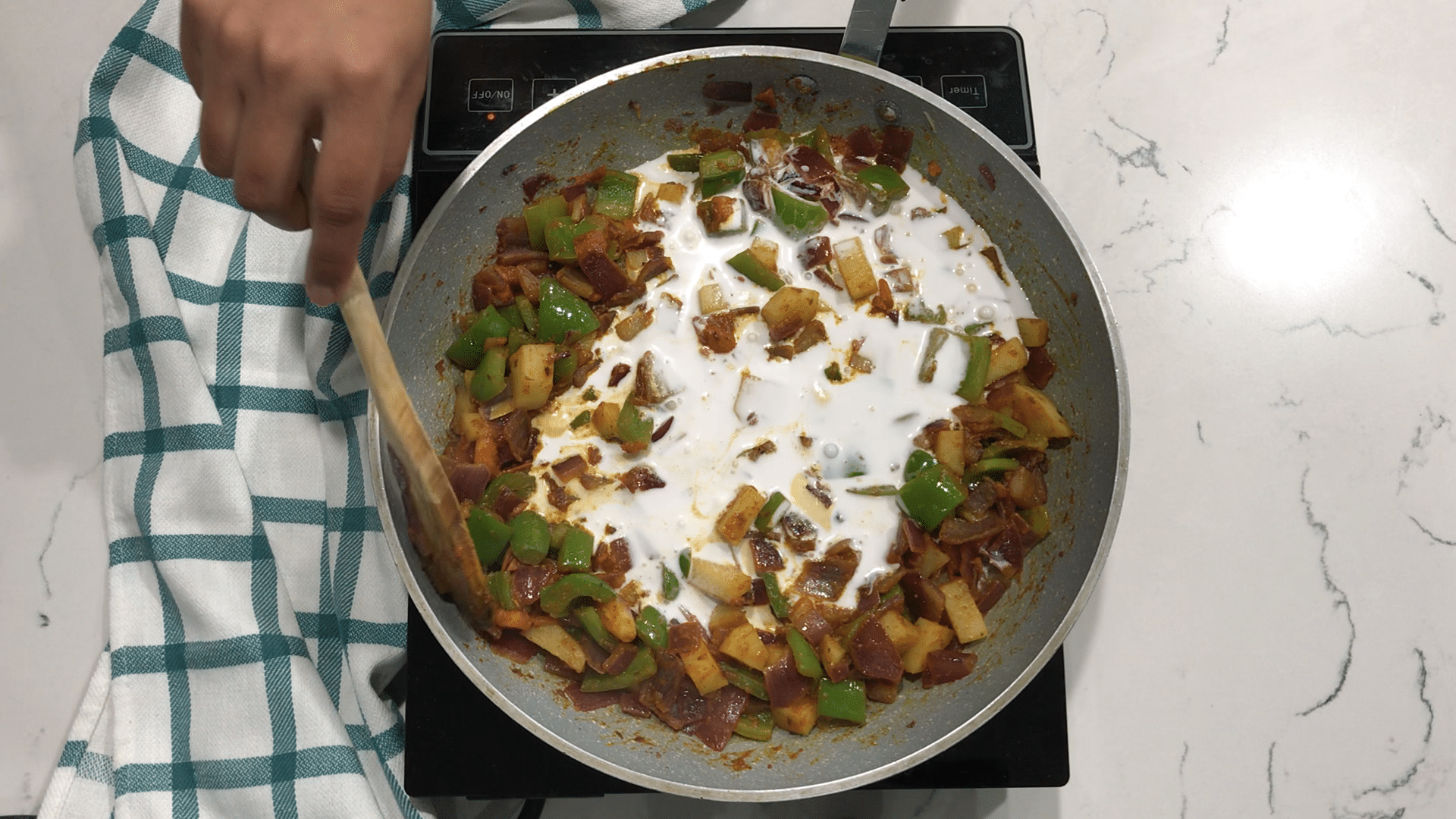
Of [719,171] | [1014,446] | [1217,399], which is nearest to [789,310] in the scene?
[719,171]

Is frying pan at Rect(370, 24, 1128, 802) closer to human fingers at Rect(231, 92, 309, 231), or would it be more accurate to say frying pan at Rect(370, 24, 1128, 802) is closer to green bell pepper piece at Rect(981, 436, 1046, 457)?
green bell pepper piece at Rect(981, 436, 1046, 457)

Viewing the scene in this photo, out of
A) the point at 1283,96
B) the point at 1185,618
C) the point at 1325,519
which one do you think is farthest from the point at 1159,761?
the point at 1283,96

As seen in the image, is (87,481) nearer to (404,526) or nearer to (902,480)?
(404,526)

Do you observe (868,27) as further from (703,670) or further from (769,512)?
(703,670)

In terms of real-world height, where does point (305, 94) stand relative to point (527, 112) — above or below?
above

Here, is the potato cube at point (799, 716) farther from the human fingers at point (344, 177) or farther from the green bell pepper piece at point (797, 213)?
the human fingers at point (344, 177)

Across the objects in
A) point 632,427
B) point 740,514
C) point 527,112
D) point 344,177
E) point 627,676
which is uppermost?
point 344,177

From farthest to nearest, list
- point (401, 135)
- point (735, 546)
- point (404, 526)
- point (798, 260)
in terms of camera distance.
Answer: point (798, 260)
point (735, 546)
point (404, 526)
point (401, 135)
